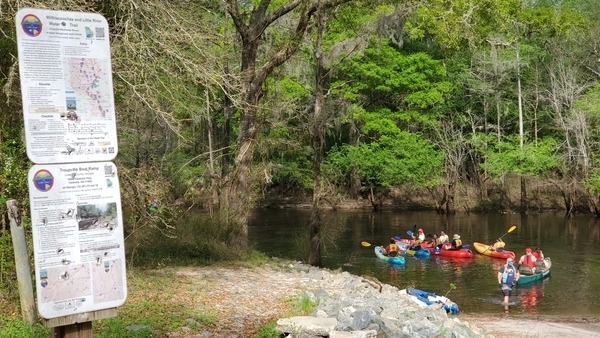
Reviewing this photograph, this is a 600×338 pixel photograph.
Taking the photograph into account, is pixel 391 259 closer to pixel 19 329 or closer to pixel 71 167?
pixel 19 329

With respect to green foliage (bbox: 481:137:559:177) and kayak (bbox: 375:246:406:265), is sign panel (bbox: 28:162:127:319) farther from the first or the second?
green foliage (bbox: 481:137:559:177)

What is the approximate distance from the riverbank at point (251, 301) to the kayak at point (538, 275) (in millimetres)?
4288

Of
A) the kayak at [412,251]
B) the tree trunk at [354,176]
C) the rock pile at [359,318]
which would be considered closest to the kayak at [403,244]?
the kayak at [412,251]

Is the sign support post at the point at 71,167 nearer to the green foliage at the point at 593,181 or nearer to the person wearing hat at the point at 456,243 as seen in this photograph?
the person wearing hat at the point at 456,243

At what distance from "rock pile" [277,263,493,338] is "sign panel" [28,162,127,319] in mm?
3387

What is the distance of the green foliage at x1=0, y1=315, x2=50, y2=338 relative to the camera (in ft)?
19.7

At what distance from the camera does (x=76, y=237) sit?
11.5 feet

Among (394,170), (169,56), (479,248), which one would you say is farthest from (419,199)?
(169,56)

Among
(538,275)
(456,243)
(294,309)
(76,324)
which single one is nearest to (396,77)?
(456,243)

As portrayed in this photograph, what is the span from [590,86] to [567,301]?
85.2ft

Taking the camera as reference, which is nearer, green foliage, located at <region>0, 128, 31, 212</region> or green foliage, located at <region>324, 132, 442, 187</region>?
green foliage, located at <region>0, 128, 31, 212</region>

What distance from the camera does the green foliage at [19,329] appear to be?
600 cm

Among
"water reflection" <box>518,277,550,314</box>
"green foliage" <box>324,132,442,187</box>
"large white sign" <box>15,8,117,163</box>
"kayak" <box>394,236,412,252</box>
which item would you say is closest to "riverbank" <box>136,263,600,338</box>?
"water reflection" <box>518,277,550,314</box>

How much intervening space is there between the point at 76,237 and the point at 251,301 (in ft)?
17.7
